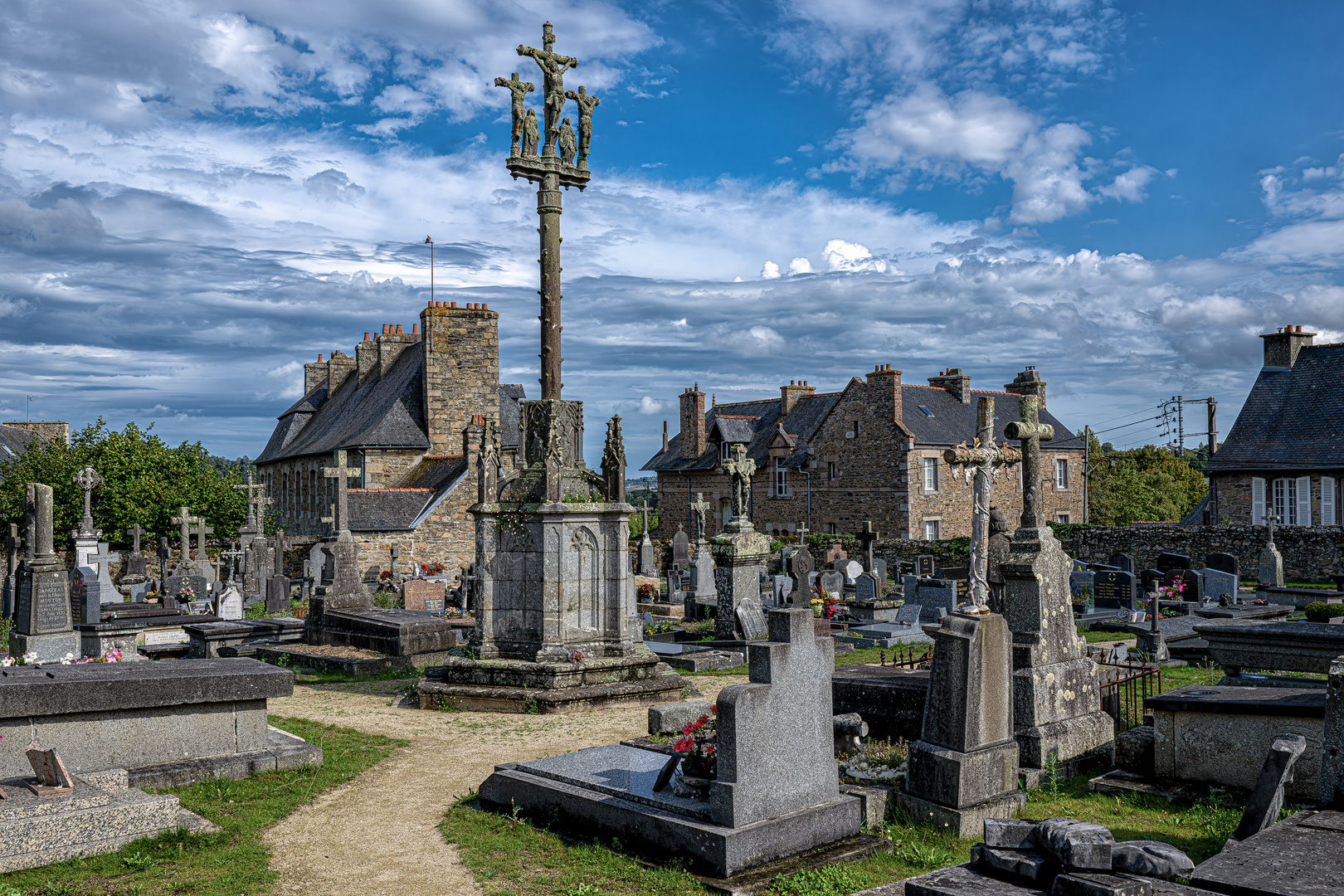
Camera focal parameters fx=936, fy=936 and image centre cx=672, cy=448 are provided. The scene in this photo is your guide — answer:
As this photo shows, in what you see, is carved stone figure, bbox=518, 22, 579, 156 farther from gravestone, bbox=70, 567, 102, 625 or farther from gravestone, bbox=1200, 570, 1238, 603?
gravestone, bbox=1200, 570, 1238, 603

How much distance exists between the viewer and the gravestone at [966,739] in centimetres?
636

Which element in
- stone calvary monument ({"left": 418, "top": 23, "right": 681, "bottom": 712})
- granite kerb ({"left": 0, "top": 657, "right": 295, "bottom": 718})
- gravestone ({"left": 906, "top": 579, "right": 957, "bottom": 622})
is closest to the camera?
granite kerb ({"left": 0, "top": 657, "right": 295, "bottom": 718})

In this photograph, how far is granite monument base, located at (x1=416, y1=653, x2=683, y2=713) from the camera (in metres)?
10.7

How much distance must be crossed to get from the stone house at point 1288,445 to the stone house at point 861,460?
312 inches

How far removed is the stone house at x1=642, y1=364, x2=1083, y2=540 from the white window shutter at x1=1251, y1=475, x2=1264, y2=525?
8589mm

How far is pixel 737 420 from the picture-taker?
41.8 meters

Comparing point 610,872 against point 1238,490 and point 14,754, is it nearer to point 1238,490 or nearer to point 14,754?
point 14,754

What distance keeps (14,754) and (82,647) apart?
6830mm

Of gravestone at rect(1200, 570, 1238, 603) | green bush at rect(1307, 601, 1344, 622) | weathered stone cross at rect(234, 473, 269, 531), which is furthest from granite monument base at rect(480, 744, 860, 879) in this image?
weathered stone cross at rect(234, 473, 269, 531)

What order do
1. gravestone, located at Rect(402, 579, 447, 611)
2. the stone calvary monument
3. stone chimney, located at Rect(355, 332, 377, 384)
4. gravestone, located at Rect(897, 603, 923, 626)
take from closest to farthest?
the stone calvary monument < gravestone, located at Rect(897, 603, 923, 626) < gravestone, located at Rect(402, 579, 447, 611) < stone chimney, located at Rect(355, 332, 377, 384)

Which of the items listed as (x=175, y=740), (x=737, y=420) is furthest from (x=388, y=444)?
(x=175, y=740)

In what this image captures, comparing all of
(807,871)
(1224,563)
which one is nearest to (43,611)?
Answer: (807,871)

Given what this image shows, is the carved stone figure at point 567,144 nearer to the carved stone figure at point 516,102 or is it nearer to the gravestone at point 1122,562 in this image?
the carved stone figure at point 516,102

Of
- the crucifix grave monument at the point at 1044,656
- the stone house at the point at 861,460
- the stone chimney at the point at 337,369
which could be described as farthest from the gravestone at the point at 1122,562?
the stone chimney at the point at 337,369
